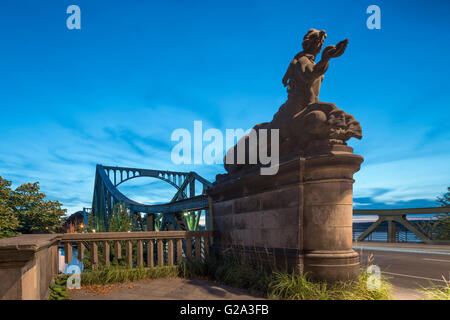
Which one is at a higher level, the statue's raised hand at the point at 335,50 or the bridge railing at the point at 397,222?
the statue's raised hand at the point at 335,50

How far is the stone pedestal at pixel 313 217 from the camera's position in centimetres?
449

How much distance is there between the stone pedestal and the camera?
4488mm

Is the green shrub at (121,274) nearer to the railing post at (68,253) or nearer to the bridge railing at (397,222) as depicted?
the railing post at (68,253)

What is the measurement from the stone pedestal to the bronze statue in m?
0.32

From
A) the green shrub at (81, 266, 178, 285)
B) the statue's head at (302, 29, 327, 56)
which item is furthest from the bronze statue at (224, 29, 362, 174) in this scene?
the green shrub at (81, 266, 178, 285)

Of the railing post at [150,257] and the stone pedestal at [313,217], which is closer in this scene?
the stone pedestal at [313,217]

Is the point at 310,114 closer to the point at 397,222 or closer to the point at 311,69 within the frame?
the point at 311,69

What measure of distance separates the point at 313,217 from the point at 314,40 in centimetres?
370

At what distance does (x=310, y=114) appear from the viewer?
195 inches

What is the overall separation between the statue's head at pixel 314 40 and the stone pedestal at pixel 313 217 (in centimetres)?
243

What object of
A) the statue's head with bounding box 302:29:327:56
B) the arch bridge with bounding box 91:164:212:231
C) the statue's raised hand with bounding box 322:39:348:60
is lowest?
the arch bridge with bounding box 91:164:212:231

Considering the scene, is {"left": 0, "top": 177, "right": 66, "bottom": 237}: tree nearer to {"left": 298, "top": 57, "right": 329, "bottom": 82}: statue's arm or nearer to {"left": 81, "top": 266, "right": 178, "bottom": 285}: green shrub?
{"left": 81, "top": 266, "right": 178, "bottom": 285}: green shrub

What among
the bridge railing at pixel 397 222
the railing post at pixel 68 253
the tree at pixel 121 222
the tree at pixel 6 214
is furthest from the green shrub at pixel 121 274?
the bridge railing at pixel 397 222
